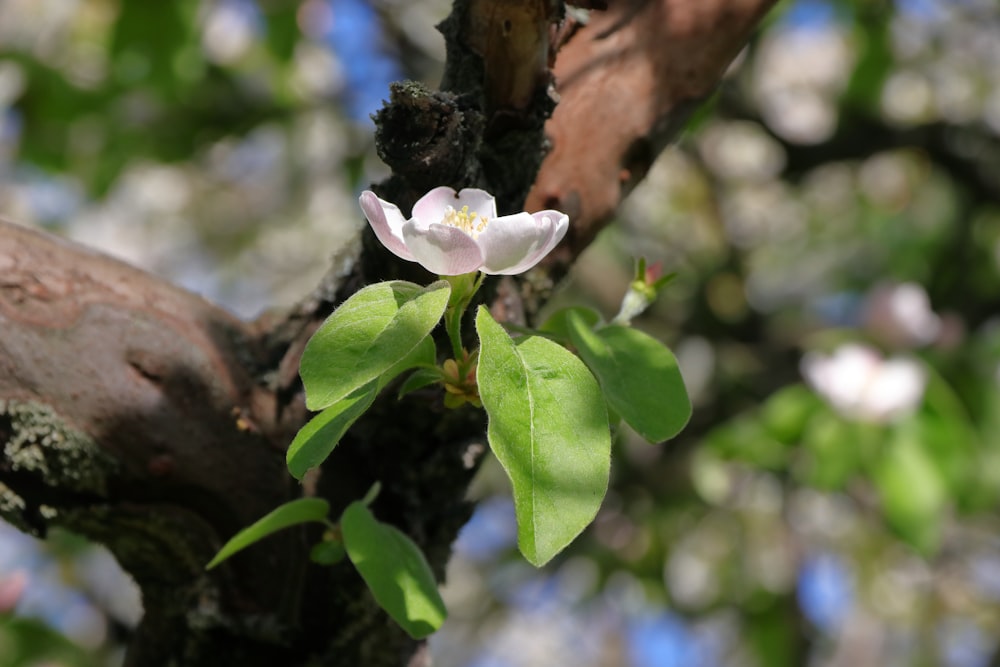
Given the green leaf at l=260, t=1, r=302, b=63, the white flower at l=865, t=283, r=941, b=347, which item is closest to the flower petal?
the white flower at l=865, t=283, r=941, b=347

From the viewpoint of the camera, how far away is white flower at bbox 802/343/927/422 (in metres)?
Result: 1.89

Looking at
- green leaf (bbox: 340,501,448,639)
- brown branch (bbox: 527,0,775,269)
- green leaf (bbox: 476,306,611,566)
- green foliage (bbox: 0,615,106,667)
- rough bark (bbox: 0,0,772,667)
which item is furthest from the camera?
green foliage (bbox: 0,615,106,667)

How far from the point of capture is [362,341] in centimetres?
52

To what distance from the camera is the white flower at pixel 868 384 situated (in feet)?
6.21

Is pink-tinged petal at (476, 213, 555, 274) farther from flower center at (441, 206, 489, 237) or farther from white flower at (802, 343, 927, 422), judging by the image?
white flower at (802, 343, 927, 422)

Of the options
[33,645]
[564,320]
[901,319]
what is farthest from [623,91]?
[901,319]

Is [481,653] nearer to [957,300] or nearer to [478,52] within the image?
[957,300]

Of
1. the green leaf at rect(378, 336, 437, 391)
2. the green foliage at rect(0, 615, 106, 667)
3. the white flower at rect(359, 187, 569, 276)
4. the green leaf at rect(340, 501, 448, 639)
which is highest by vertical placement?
the white flower at rect(359, 187, 569, 276)

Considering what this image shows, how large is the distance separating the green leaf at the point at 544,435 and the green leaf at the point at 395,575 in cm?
15

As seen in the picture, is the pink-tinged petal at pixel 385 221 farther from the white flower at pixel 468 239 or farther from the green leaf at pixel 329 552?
the green leaf at pixel 329 552

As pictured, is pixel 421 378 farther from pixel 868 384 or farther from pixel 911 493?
pixel 868 384

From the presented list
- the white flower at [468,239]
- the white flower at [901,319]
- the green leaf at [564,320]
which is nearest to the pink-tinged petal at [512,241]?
the white flower at [468,239]

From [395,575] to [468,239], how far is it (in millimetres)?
224

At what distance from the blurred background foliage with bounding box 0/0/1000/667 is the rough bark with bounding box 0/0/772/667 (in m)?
0.15
